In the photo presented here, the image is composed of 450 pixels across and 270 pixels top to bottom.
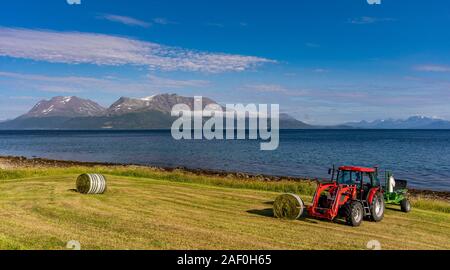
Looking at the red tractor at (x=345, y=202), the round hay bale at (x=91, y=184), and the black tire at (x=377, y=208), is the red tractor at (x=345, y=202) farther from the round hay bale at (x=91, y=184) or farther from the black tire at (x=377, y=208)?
the round hay bale at (x=91, y=184)

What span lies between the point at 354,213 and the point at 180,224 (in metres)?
7.73

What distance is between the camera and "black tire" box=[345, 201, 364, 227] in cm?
1894

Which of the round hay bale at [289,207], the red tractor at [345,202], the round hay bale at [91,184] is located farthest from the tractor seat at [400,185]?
the round hay bale at [91,184]

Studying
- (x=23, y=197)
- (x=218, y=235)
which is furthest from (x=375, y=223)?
(x=23, y=197)

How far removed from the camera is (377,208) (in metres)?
20.7

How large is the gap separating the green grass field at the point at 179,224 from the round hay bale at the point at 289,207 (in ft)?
1.44

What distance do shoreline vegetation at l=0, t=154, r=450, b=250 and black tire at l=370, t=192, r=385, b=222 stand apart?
0.43m

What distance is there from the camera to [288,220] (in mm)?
Result: 19891

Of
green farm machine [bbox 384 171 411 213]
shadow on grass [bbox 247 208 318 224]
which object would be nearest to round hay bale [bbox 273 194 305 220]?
shadow on grass [bbox 247 208 318 224]

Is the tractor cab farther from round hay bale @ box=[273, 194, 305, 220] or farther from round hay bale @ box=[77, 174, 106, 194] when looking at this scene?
round hay bale @ box=[77, 174, 106, 194]

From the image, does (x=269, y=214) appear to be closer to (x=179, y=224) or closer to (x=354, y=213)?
(x=354, y=213)

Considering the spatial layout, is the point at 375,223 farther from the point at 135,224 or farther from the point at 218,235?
the point at 135,224

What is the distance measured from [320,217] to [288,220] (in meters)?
1.47

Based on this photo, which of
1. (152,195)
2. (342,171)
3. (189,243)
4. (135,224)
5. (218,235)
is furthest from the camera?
(152,195)
